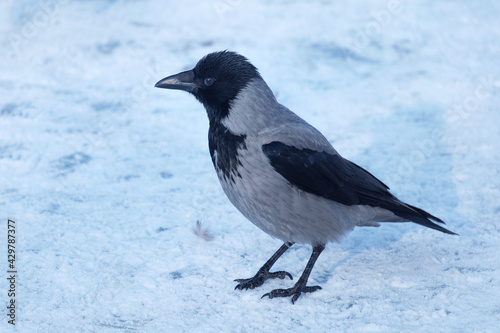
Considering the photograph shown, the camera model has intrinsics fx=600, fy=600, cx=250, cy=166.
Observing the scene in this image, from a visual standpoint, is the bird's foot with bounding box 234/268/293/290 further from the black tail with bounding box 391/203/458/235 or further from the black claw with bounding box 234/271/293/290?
the black tail with bounding box 391/203/458/235

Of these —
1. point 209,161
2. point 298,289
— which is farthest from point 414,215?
point 209,161

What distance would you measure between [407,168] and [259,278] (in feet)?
7.39

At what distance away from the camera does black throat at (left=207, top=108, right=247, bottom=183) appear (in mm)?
3758

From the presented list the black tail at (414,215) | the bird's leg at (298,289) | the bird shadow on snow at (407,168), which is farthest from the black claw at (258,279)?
the black tail at (414,215)

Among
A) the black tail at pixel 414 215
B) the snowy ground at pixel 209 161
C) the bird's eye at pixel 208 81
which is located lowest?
the snowy ground at pixel 209 161

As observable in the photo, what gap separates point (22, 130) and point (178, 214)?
2212 mm

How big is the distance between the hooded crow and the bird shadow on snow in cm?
42

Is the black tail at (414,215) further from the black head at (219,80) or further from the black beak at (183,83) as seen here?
the black beak at (183,83)

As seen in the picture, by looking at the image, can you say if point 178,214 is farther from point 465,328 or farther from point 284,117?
point 465,328

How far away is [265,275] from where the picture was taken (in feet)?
13.4

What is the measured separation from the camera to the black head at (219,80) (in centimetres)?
396

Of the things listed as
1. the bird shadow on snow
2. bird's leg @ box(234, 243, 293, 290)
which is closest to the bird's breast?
bird's leg @ box(234, 243, 293, 290)

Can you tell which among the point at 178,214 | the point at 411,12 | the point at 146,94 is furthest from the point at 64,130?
the point at 411,12

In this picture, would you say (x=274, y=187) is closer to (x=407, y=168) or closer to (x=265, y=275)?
(x=265, y=275)
